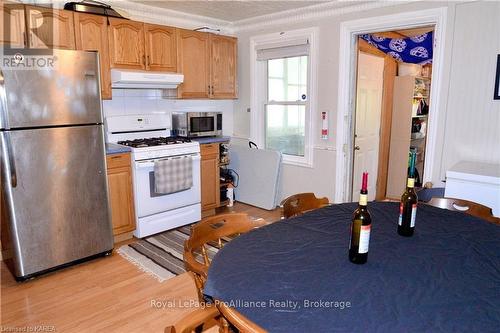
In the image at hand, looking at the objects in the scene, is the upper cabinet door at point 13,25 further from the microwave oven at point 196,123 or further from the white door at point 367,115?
the white door at point 367,115

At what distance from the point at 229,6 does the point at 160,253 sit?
2.67 metres

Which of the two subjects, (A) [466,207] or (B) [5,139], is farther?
(B) [5,139]

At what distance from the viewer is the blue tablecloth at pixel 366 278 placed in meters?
0.97

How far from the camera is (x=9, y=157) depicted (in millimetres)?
2521

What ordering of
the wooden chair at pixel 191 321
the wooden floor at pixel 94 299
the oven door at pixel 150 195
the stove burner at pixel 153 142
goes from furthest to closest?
1. the stove burner at pixel 153 142
2. the oven door at pixel 150 195
3. the wooden floor at pixel 94 299
4. the wooden chair at pixel 191 321

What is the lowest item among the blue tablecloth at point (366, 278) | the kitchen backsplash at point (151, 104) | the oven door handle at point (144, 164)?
the blue tablecloth at point (366, 278)

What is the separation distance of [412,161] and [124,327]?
14.1 feet

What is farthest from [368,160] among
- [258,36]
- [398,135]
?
[258,36]

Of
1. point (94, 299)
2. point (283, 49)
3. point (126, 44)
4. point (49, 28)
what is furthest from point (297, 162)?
point (49, 28)

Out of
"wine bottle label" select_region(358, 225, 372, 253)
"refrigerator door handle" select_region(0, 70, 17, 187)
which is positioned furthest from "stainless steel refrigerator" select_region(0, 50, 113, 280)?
"wine bottle label" select_region(358, 225, 372, 253)

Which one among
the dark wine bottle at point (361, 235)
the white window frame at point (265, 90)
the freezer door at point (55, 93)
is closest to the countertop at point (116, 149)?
the freezer door at point (55, 93)

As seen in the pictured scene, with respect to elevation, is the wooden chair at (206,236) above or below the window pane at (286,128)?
below

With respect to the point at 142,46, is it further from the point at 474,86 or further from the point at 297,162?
the point at 474,86

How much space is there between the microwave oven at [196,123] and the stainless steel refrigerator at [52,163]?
1289mm
